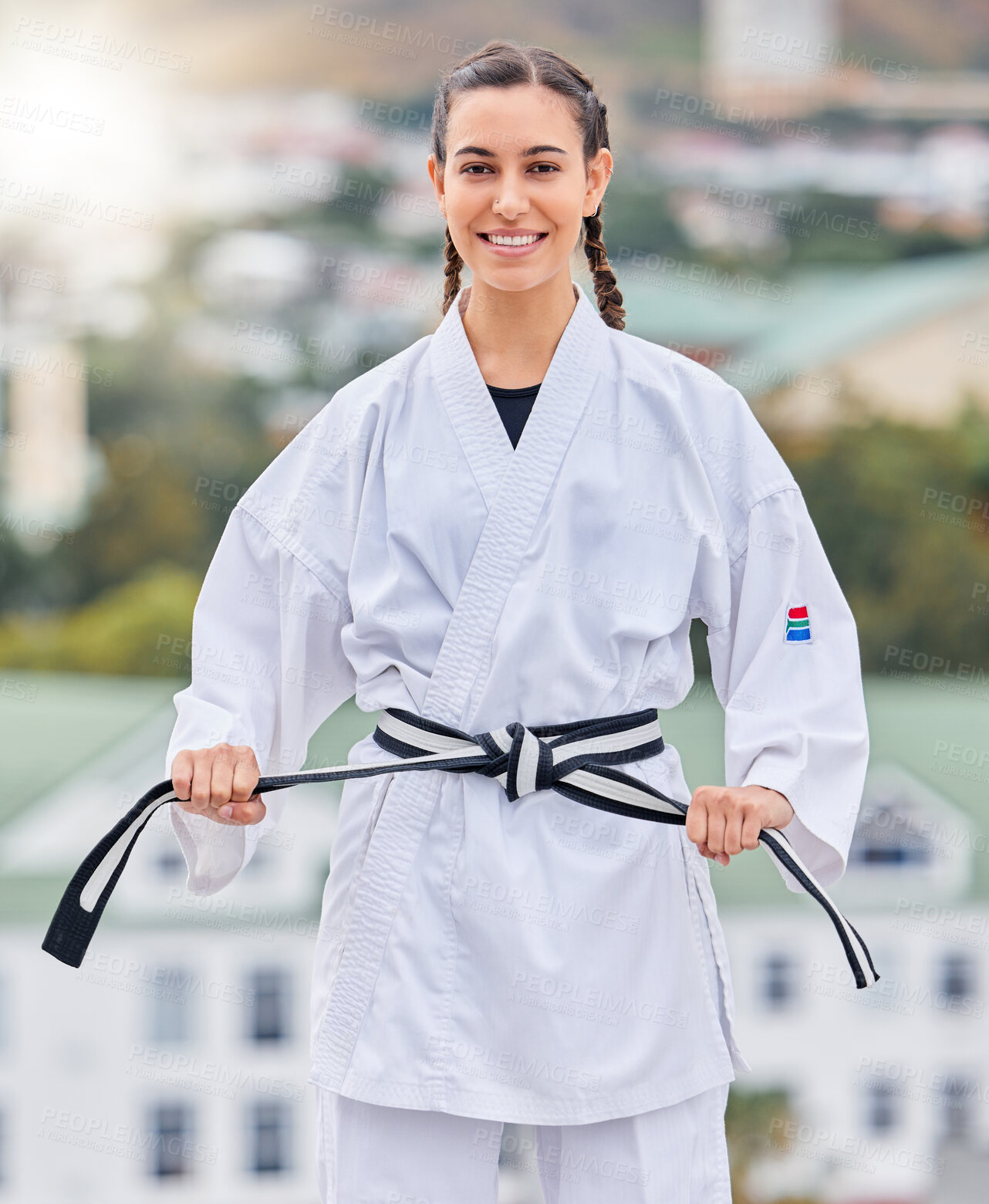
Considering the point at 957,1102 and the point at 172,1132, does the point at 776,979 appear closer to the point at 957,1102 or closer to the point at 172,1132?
the point at 957,1102

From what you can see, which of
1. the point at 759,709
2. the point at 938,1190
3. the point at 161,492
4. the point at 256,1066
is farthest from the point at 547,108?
the point at 161,492

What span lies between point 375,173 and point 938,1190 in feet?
44.3

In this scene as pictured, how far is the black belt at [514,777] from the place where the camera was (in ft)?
4.35

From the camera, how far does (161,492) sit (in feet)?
47.1

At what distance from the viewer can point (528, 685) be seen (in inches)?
53.8

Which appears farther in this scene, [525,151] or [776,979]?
[776,979]

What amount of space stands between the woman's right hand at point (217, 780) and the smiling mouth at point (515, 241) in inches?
21.1

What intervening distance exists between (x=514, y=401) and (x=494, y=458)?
81mm

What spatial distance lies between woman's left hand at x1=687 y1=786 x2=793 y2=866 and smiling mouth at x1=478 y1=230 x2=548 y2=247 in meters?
0.54

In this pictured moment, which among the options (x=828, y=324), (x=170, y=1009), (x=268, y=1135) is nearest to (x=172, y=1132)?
(x=268, y=1135)

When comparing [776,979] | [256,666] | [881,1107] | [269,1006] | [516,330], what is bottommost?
[881,1107]

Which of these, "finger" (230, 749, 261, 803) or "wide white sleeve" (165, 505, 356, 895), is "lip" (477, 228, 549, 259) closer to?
"wide white sleeve" (165, 505, 356, 895)

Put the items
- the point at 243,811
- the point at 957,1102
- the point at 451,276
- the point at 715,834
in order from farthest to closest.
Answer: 1. the point at 957,1102
2. the point at 451,276
3. the point at 243,811
4. the point at 715,834

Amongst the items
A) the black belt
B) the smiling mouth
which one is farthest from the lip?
the black belt
